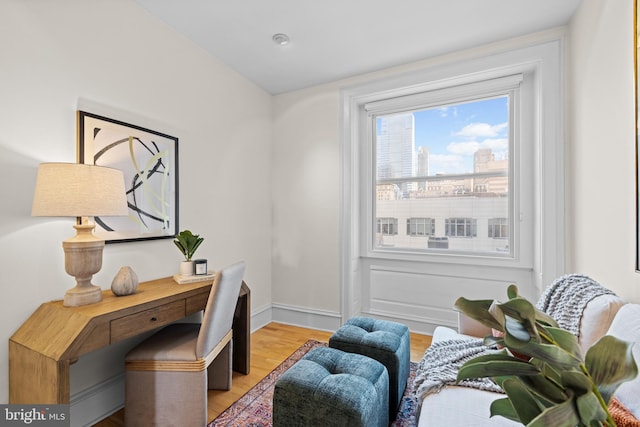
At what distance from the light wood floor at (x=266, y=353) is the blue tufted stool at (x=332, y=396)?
710 millimetres

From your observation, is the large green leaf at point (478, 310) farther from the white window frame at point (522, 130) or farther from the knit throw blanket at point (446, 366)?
the white window frame at point (522, 130)

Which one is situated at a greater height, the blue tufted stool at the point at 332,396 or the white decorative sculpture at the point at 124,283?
the white decorative sculpture at the point at 124,283

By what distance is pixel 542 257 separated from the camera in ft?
7.63

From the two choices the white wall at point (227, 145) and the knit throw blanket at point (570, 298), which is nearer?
the knit throw blanket at point (570, 298)

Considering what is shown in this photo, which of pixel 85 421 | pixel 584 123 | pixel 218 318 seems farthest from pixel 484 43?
pixel 85 421

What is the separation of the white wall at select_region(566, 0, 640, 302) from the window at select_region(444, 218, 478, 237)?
0.71m

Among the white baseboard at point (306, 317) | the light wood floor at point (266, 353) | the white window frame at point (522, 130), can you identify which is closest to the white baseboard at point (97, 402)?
the light wood floor at point (266, 353)

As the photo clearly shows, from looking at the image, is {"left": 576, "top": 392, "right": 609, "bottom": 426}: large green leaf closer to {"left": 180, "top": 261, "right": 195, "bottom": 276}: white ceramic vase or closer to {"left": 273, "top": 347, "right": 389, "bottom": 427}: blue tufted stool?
{"left": 273, "top": 347, "right": 389, "bottom": 427}: blue tufted stool

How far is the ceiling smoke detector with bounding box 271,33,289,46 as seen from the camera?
241 centimetres

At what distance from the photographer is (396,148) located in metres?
A: 3.17

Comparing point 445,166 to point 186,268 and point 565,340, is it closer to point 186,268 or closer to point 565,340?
point 186,268

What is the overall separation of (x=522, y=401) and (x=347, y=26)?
2.52 m

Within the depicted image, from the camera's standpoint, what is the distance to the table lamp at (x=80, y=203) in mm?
1396

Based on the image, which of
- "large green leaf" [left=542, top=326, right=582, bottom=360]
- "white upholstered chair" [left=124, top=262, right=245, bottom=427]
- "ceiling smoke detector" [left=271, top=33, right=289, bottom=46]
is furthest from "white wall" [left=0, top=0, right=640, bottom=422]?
"large green leaf" [left=542, top=326, right=582, bottom=360]
